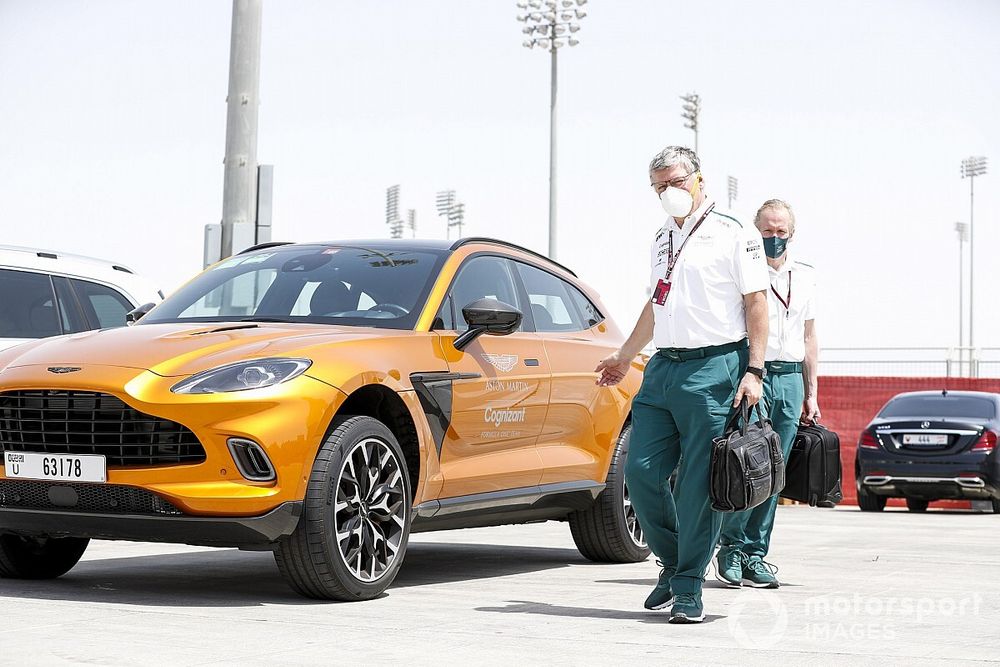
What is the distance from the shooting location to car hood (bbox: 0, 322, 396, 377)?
6777mm

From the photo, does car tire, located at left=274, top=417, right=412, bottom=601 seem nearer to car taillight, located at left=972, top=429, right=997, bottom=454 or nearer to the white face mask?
the white face mask

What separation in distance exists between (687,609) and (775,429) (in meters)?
1.95

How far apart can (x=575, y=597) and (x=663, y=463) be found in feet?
3.39

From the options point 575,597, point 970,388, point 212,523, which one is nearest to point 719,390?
point 575,597

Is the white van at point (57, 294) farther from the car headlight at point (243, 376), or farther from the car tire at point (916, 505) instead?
the car tire at point (916, 505)

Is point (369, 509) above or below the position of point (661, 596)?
above

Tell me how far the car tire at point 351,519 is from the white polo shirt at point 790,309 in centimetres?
217

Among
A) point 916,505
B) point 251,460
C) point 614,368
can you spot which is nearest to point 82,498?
point 251,460

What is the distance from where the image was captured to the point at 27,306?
10.4 metres

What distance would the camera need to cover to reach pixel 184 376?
6.66m

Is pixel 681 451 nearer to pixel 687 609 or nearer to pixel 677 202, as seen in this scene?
pixel 687 609

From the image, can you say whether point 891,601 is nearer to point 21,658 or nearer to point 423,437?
point 423,437

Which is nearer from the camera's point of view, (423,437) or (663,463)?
(663,463)

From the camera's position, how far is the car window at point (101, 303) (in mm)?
10711
